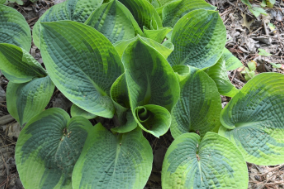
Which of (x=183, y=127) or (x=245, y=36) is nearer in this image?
(x=183, y=127)

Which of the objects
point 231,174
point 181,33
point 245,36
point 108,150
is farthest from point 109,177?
point 245,36

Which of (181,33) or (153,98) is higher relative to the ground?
(181,33)

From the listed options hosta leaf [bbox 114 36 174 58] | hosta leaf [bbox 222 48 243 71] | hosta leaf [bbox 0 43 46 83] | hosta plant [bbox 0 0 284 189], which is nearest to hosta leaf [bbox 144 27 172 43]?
hosta plant [bbox 0 0 284 189]

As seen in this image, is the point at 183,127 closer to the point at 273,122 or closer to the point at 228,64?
the point at 273,122

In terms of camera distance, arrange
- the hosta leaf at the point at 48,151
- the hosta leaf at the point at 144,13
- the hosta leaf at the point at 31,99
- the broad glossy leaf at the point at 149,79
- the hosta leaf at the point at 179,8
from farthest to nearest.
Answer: the hosta leaf at the point at 179,8
the hosta leaf at the point at 144,13
the hosta leaf at the point at 31,99
the hosta leaf at the point at 48,151
the broad glossy leaf at the point at 149,79

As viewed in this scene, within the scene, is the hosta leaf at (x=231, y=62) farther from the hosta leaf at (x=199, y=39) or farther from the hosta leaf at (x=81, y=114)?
the hosta leaf at (x=81, y=114)

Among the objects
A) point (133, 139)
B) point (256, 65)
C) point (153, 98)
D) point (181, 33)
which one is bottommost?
point (256, 65)

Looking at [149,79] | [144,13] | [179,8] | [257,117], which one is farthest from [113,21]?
[257,117]

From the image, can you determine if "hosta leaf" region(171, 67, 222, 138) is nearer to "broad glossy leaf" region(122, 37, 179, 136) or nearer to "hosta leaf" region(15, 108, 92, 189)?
"broad glossy leaf" region(122, 37, 179, 136)

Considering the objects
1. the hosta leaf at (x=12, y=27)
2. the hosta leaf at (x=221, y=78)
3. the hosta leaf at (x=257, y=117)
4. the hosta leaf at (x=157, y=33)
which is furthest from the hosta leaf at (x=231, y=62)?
the hosta leaf at (x=12, y=27)
